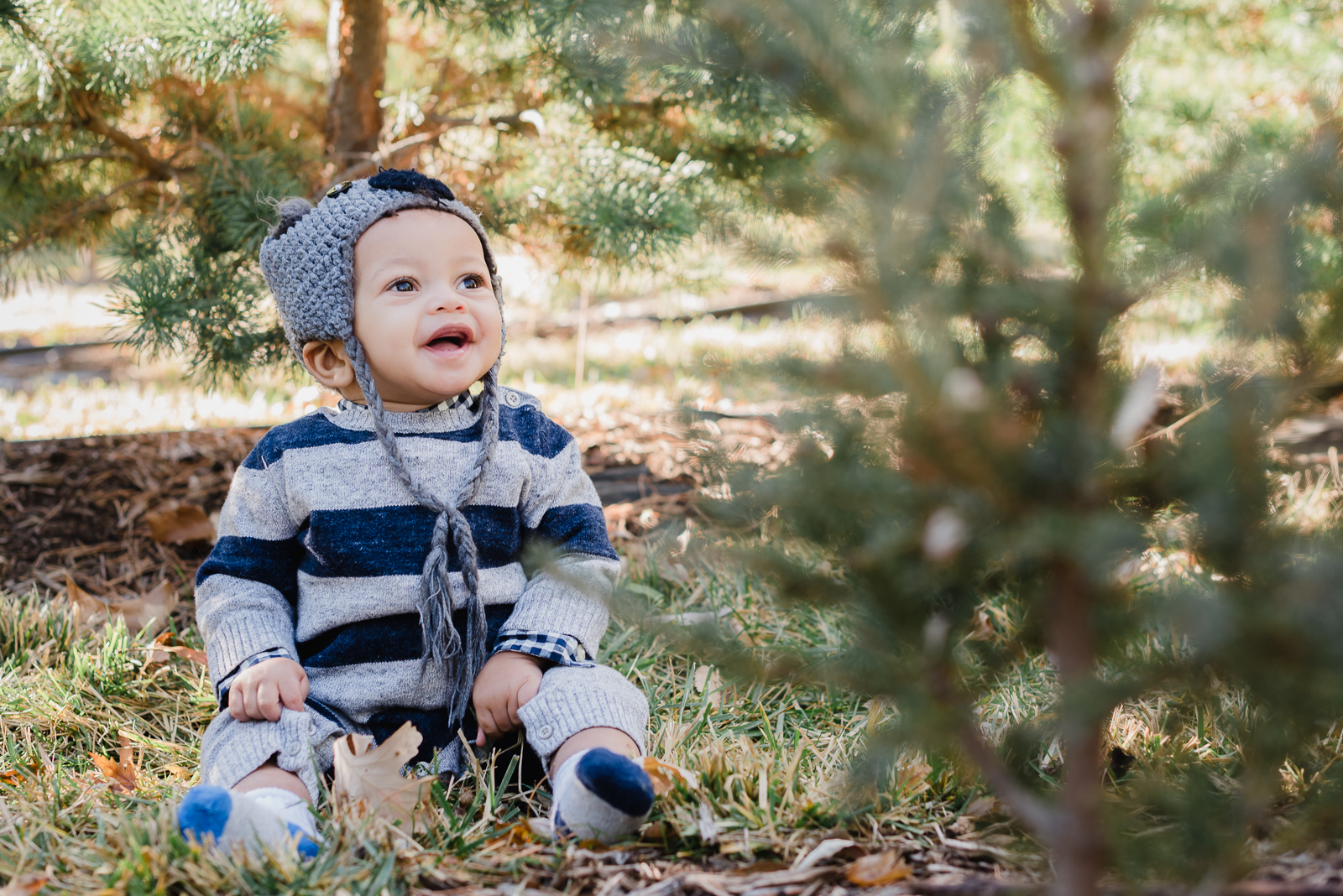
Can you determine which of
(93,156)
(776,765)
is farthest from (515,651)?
(93,156)

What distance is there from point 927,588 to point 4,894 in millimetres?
1247

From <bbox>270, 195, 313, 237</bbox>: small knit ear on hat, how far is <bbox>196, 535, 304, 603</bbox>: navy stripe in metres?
0.61

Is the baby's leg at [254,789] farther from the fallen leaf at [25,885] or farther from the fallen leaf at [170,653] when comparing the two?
the fallen leaf at [170,653]

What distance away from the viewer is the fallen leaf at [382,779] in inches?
61.4

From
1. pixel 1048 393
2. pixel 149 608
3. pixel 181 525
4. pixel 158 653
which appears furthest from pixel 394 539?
pixel 181 525

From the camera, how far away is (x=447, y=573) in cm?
183

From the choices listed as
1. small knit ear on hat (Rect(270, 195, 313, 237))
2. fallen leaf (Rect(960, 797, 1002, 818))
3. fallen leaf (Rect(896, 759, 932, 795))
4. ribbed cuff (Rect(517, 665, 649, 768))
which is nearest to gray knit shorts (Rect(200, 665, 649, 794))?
ribbed cuff (Rect(517, 665, 649, 768))

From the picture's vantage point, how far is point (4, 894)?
1.33 m

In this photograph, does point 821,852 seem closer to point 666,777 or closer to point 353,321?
point 666,777

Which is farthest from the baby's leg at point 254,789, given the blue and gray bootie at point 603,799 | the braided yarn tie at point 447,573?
the blue and gray bootie at point 603,799

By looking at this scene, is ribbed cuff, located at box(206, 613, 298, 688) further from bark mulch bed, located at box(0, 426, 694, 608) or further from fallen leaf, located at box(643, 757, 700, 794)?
bark mulch bed, located at box(0, 426, 694, 608)

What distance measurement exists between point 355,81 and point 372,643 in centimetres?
199

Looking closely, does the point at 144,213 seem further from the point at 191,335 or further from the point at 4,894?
the point at 4,894

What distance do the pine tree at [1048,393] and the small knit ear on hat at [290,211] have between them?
1.21m
